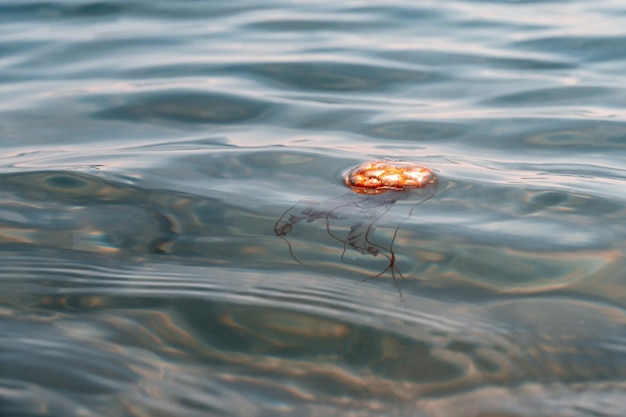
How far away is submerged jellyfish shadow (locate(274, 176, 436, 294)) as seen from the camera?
236 centimetres

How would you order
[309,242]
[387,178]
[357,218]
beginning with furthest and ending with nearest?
1. [387,178]
2. [357,218]
3. [309,242]

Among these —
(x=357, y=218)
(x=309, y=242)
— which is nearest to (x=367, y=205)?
(x=357, y=218)

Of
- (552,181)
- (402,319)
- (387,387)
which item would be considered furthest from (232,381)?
(552,181)

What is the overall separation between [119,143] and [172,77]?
1250mm

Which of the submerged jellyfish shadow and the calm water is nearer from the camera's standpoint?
the calm water

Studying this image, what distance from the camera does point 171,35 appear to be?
5.89 m

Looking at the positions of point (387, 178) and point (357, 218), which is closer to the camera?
point (357, 218)

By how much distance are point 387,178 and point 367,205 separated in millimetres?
204

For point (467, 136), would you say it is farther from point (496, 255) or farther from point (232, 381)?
point (232, 381)

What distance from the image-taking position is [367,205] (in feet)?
8.79

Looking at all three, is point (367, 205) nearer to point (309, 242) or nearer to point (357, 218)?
point (357, 218)

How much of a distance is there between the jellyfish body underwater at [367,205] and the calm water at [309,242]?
13mm

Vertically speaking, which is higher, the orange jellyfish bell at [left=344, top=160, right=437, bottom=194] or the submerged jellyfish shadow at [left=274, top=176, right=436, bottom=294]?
the orange jellyfish bell at [left=344, top=160, right=437, bottom=194]

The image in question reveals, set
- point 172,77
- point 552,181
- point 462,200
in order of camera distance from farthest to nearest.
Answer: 1. point 172,77
2. point 552,181
3. point 462,200
